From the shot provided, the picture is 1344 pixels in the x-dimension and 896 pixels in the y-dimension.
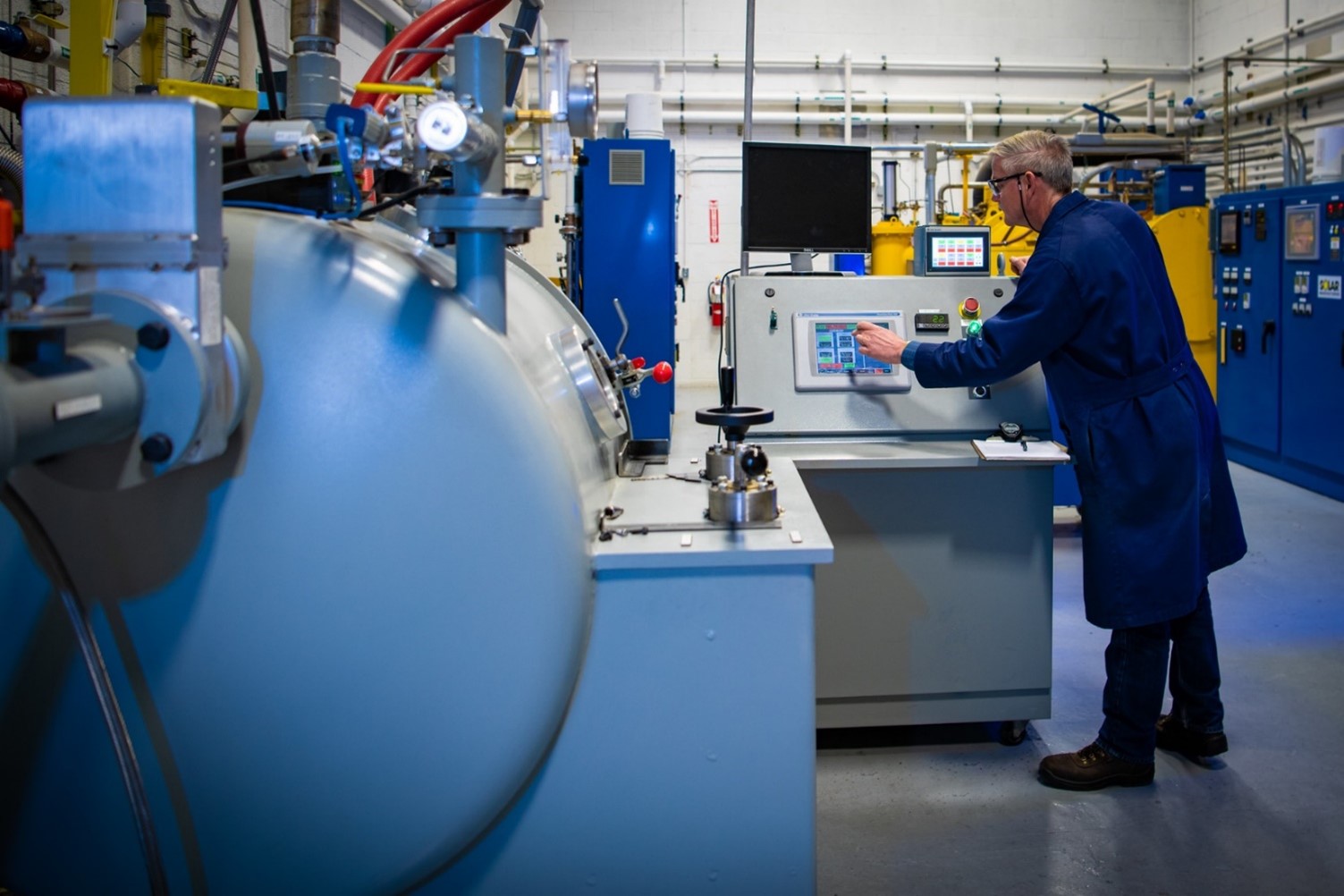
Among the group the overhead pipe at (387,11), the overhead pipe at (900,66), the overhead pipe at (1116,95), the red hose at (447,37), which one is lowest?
the red hose at (447,37)

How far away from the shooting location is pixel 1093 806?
222 cm

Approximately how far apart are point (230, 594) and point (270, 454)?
0.16 metres

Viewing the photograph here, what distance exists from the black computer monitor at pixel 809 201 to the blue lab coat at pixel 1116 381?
647mm

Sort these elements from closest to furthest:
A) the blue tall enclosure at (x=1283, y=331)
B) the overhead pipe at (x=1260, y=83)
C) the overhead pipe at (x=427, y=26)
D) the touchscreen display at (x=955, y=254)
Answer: the overhead pipe at (x=427, y=26) < the touchscreen display at (x=955, y=254) < the blue tall enclosure at (x=1283, y=331) < the overhead pipe at (x=1260, y=83)

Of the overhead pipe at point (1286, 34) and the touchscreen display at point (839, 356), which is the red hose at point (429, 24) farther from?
the overhead pipe at point (1286, 34)

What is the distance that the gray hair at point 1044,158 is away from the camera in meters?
2.22

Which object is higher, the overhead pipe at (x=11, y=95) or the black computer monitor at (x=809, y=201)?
the overhead pipe at (x=11, y=95)

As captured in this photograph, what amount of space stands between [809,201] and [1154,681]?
134 cm

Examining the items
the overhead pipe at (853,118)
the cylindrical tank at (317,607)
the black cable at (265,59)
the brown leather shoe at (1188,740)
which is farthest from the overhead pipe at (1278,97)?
the cylindrical tank at (317,607)

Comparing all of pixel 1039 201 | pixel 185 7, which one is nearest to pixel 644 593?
pixel 1039 201

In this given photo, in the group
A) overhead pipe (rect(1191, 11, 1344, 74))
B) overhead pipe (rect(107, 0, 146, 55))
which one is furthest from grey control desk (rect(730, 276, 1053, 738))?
overhead pipe (rect(1191, 11, 1344, 74))

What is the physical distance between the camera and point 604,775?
4.66ft

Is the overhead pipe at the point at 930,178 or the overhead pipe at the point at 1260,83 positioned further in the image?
the overhead pipe at the point at 1260,83

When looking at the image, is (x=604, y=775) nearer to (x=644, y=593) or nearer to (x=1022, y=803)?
(x=644, y=593)
